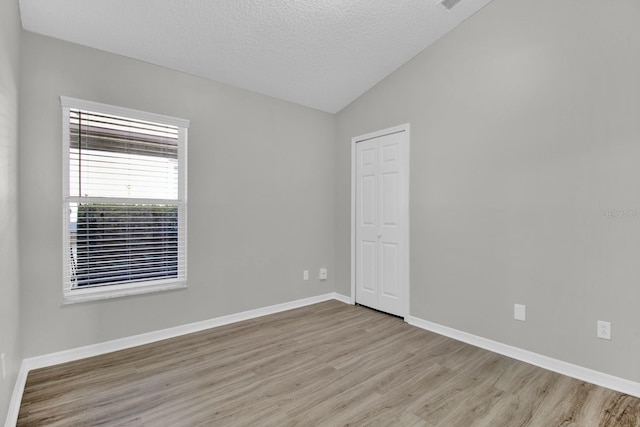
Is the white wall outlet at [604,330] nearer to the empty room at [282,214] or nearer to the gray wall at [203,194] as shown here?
the empty room at [282,214]

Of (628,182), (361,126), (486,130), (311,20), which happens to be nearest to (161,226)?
(311,20)

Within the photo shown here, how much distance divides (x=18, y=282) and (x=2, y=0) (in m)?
1.75

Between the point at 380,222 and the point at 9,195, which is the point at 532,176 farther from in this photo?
the point at 9,195

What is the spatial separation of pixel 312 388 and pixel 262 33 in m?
2.86

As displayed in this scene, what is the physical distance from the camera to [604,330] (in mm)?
2287

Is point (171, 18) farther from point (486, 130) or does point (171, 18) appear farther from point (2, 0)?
point (486, 130)

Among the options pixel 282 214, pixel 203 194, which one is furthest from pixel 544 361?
pixel 203 194

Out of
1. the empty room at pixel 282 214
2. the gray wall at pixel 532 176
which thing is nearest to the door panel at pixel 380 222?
the empty room at pixel 282 214

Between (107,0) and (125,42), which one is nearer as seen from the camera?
(107,0)

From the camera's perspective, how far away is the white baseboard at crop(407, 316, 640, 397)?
7.24 ft

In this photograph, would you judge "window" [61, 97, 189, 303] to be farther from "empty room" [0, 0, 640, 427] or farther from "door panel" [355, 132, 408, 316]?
"door panel" [355, 132, 408, 316]

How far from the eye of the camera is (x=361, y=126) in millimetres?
4031

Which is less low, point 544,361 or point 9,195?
point 9,195

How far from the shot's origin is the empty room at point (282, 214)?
84.5 inches
